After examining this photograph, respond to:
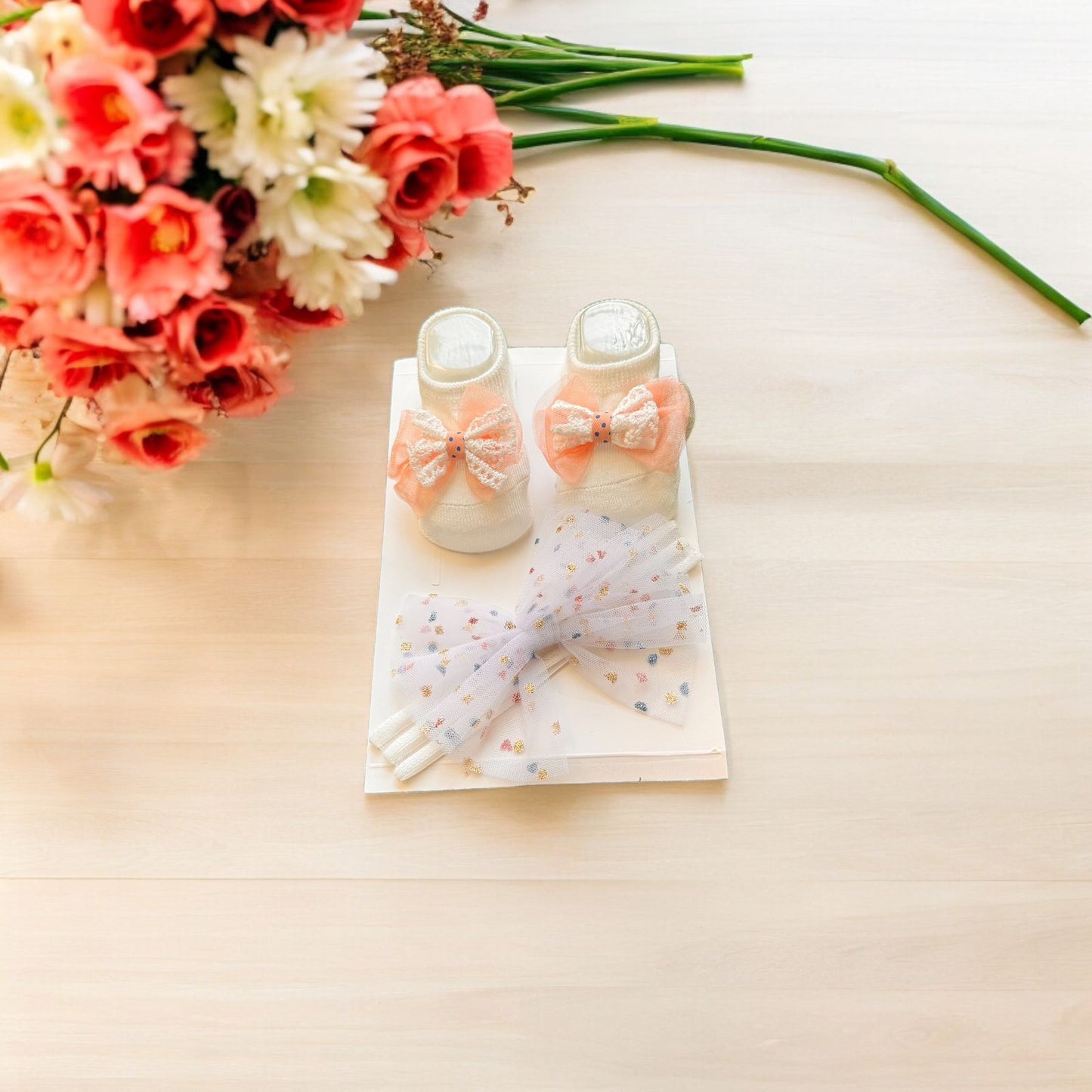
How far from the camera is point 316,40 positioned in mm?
479

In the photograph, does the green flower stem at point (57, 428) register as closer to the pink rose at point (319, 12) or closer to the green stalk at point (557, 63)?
the pink rose at point (319, 12)

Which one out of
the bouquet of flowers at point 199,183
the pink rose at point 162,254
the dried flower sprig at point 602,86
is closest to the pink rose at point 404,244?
the bouquet of flowers at point 199,183

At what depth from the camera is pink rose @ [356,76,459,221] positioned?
50 cm

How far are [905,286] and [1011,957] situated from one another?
61 centimetres

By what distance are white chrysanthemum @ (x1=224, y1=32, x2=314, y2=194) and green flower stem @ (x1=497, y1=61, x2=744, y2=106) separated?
56 centimetres

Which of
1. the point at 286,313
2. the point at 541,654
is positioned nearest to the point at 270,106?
the point at 286,313

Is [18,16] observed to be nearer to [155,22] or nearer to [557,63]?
[155,22]

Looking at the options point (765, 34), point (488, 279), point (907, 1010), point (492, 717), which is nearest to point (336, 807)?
point (492, 717)

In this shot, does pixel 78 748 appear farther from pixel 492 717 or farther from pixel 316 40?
pixel 316 40

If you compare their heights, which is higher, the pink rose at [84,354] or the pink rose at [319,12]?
the pink rose at [319,12]

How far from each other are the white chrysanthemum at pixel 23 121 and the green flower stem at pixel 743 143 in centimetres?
59

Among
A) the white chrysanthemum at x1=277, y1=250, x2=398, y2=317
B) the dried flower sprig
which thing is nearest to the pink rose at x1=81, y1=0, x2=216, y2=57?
the white chrysanthemum at x1=277, y1=250, x2=398, y2=317

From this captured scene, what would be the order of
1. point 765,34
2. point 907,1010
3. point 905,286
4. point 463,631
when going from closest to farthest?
point 907,1010 → point 463,631 → point 905,286 → point 765,34

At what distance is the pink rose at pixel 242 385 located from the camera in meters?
0.58
